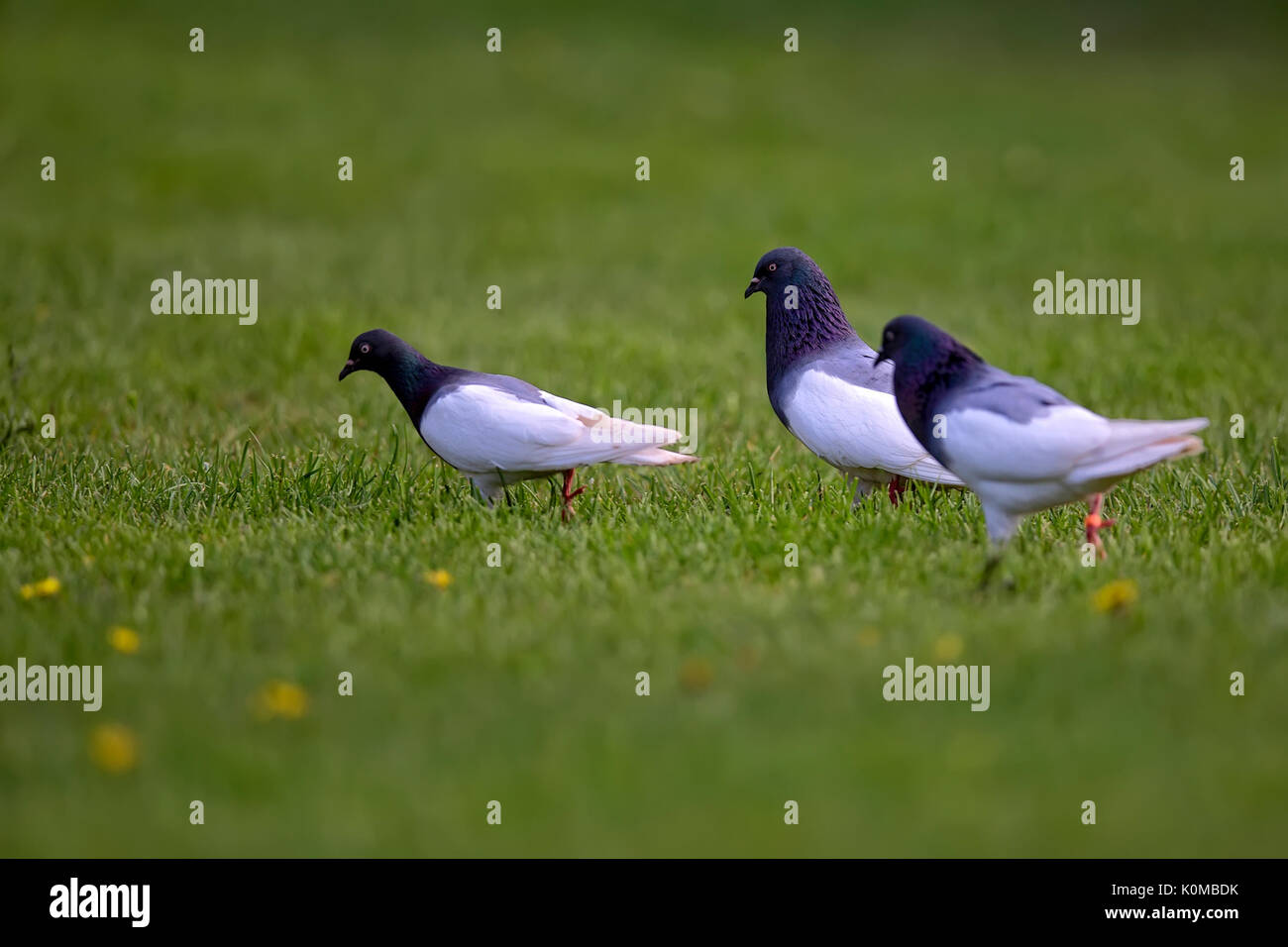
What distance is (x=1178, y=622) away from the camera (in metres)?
4.07

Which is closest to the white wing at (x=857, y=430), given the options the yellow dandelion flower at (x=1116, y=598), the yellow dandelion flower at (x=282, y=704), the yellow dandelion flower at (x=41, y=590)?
the yellow dandelion flower at (x=1116, y=598)

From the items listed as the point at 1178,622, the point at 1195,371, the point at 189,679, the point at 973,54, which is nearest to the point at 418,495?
the point at 189,679

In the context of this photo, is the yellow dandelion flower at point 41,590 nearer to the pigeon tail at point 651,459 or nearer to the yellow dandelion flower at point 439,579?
the yellow dandelion flower at point 439,579

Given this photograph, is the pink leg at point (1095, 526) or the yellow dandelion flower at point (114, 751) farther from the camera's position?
the pink leg at point (1095, 526)

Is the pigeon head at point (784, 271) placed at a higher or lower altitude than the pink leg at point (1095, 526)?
higher

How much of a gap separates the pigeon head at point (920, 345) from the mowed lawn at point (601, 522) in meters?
0.65

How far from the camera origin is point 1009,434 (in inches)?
172

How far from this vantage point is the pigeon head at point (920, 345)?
15.6ft

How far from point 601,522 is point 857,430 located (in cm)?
108

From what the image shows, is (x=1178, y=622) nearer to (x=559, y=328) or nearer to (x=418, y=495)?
(x=418, y=495)

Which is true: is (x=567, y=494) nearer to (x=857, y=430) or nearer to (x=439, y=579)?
(x=439, y=579)

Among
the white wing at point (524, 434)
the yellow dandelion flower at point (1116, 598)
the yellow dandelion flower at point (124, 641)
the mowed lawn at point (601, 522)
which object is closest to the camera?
the mowed lawn at point (601, 522)
